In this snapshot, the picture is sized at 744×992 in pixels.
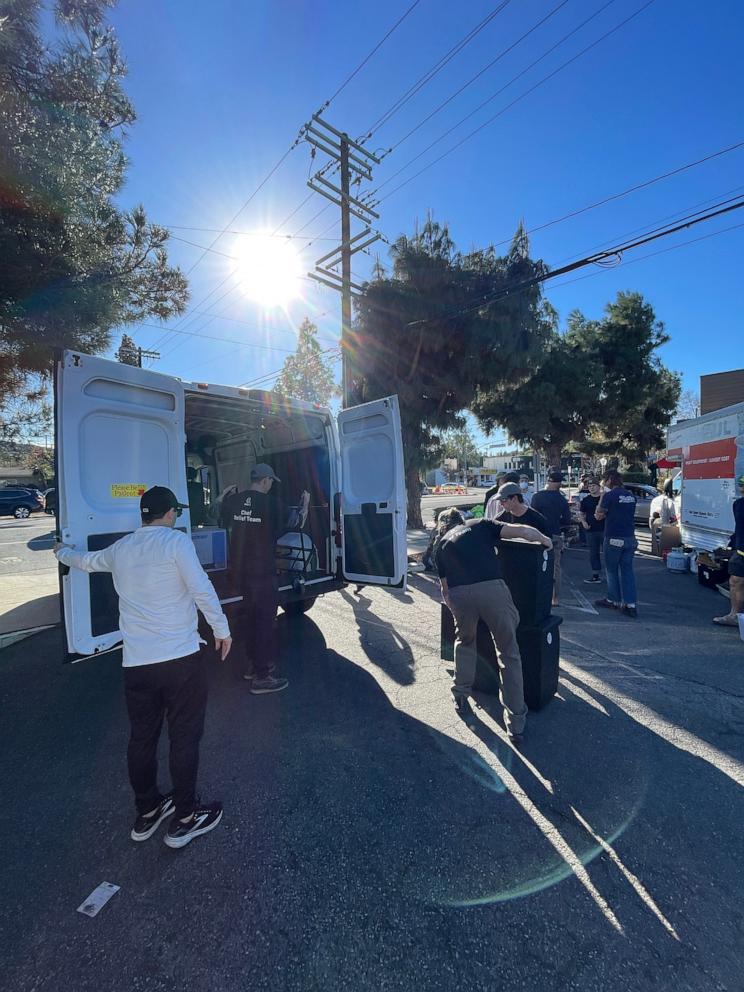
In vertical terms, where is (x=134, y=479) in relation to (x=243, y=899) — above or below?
above

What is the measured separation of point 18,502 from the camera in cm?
2416

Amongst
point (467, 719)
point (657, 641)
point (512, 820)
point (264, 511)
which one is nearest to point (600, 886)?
point (512, 820)

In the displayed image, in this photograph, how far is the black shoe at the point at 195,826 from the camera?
2.27 metres

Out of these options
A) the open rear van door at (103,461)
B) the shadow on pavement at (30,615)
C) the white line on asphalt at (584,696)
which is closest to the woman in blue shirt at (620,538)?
the white line on asphalt at (584,696)

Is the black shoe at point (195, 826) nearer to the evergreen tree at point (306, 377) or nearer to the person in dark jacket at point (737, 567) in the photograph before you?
the person in dark jacket at point (737, 567)

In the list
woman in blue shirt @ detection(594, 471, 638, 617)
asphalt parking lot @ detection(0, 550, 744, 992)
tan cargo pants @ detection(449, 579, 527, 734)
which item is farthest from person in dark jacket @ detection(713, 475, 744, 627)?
tan cargo pants @ detection(449, 579, 527, 734)

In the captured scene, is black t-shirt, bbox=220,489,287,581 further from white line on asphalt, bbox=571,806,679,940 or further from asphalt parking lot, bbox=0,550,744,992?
white line on asphalt, bbox=571,806,679,940

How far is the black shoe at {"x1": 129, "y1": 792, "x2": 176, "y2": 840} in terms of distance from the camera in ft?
7.63

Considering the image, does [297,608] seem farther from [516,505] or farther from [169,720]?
[169,720]

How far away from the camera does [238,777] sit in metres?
2.83

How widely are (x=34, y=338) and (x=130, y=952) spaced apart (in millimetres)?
5425

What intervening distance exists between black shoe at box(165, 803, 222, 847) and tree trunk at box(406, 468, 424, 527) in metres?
10.6

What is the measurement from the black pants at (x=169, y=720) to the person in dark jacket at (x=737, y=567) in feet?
19.1

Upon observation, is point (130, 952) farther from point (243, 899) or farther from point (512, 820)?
point (512, 820)
